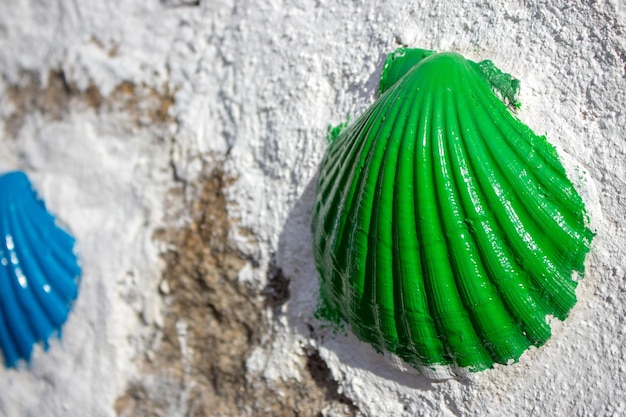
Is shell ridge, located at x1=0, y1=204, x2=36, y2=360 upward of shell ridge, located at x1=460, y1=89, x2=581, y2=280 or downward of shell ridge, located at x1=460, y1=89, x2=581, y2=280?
downward

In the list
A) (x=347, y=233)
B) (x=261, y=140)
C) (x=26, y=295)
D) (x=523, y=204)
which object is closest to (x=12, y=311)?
(x=26, y=295)

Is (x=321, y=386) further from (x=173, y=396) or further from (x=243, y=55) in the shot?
(x=243, y=55)

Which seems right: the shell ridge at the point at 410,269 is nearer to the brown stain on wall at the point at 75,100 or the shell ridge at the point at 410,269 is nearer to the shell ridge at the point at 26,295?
the brown stain on wall at the point at 75,100

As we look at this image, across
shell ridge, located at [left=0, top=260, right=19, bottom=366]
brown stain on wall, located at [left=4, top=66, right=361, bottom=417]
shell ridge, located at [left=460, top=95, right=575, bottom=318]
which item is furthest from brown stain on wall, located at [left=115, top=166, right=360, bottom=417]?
shell ridge, located at [left=460, top=95, right=575, bottom=318]

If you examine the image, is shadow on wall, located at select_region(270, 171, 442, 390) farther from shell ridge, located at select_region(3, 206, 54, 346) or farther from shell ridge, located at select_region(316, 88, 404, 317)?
shell ridge, located at select_region(3, 206, 54, 346)

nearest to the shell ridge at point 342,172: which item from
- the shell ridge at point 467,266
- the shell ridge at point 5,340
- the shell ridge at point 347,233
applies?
the shell ridge at point 347,233

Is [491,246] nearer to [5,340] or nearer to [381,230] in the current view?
[381,230]

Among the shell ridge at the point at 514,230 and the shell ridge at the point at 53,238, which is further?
the shell ridge at the point at 53,238
